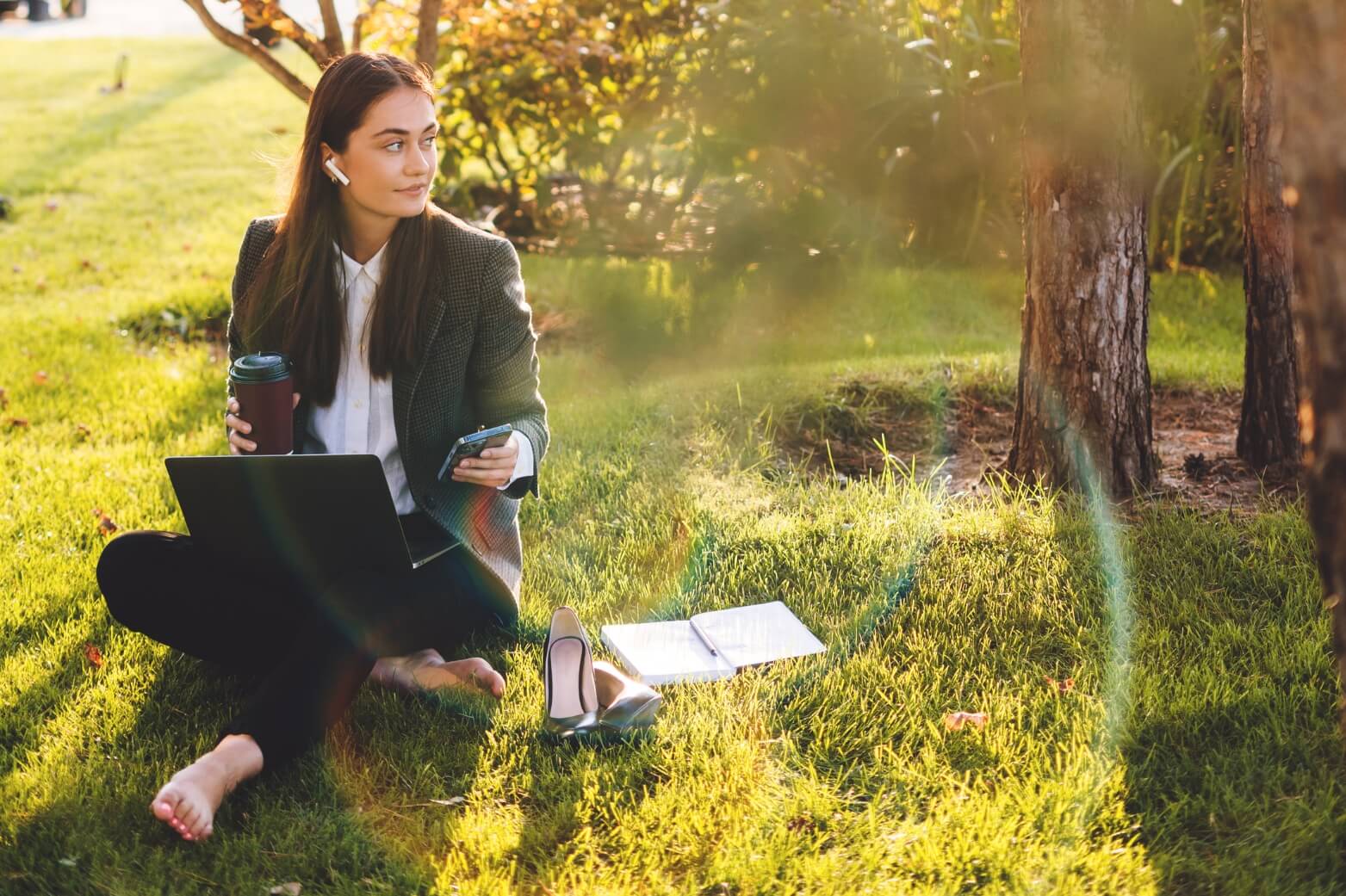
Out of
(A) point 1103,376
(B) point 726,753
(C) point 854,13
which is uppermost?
(C) point 854,13

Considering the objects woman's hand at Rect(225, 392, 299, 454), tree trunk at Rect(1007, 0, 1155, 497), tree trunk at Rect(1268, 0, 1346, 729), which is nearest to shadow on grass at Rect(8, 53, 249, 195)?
woman's hand at Rect(225, 392, 299, 454)

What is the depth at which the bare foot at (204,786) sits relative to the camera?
2.31m

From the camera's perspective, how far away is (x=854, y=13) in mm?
6875

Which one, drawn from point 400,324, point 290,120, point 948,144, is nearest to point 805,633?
point 400,324

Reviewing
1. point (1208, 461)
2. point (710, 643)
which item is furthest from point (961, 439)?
point (710, 643)

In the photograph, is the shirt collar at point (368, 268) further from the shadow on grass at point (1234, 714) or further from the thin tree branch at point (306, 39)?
the thin tree branch at point (306, 39)

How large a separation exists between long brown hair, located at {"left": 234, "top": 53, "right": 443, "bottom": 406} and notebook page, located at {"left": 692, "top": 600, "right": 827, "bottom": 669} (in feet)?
3.41

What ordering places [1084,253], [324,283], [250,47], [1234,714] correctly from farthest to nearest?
[250,47]
[1084,253]
[324,283]
[1234,714]

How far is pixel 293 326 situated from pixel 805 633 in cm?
147

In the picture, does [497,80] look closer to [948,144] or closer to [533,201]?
[533,201]

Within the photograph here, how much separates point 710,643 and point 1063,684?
848mm

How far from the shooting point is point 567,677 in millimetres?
2748

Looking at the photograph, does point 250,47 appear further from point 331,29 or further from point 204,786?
point 204,786

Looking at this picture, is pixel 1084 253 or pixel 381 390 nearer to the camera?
pixel 381 390
